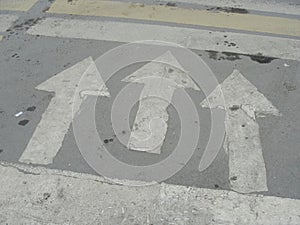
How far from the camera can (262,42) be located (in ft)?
19.7

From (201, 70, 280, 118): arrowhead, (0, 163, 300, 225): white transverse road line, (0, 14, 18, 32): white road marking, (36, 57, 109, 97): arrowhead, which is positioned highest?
(0, 14, 18, 32): white road marking

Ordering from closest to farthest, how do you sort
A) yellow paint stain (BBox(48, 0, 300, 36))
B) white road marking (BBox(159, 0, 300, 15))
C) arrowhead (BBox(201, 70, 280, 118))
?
1. arrowhead (BBox(201, 70, 280, 118))
2. yellow paint stain (BBox(48, 0, 300, 36))
3. white road marking (BBox(159, 0, 300, 15))

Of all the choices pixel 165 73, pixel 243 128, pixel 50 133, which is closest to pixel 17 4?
pixel 165 73

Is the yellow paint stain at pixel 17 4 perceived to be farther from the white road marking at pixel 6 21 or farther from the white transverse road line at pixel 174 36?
the white transverse road line at pixel 174 36

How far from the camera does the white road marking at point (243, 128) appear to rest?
3932 millimetres

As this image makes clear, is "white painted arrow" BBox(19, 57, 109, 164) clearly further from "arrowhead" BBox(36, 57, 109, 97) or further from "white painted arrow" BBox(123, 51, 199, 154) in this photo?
"white painted arrow" BBox(123, 51, 199, 154)

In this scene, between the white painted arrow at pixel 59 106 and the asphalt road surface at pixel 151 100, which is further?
the white painted arrow at pixel 59 106

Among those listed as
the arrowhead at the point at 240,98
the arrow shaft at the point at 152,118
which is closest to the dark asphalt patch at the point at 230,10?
the arrowhead at the point at 240,98

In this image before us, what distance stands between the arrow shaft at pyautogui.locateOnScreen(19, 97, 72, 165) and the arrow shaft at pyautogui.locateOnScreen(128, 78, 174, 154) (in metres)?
0.73

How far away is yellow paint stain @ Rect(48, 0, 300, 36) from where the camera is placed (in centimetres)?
639

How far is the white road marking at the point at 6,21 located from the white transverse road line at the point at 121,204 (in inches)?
118

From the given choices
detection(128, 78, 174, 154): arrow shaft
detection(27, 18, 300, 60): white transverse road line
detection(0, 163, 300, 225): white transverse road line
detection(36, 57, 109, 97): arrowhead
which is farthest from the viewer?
detection(27, 18, 300, 60): white transverse road line

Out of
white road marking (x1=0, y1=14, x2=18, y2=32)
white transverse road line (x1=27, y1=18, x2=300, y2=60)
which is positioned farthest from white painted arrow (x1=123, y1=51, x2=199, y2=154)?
white road marking (x1=0, y1=14, x2=18, y2=32)

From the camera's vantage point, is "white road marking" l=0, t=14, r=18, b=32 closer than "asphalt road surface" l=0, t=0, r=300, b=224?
No
